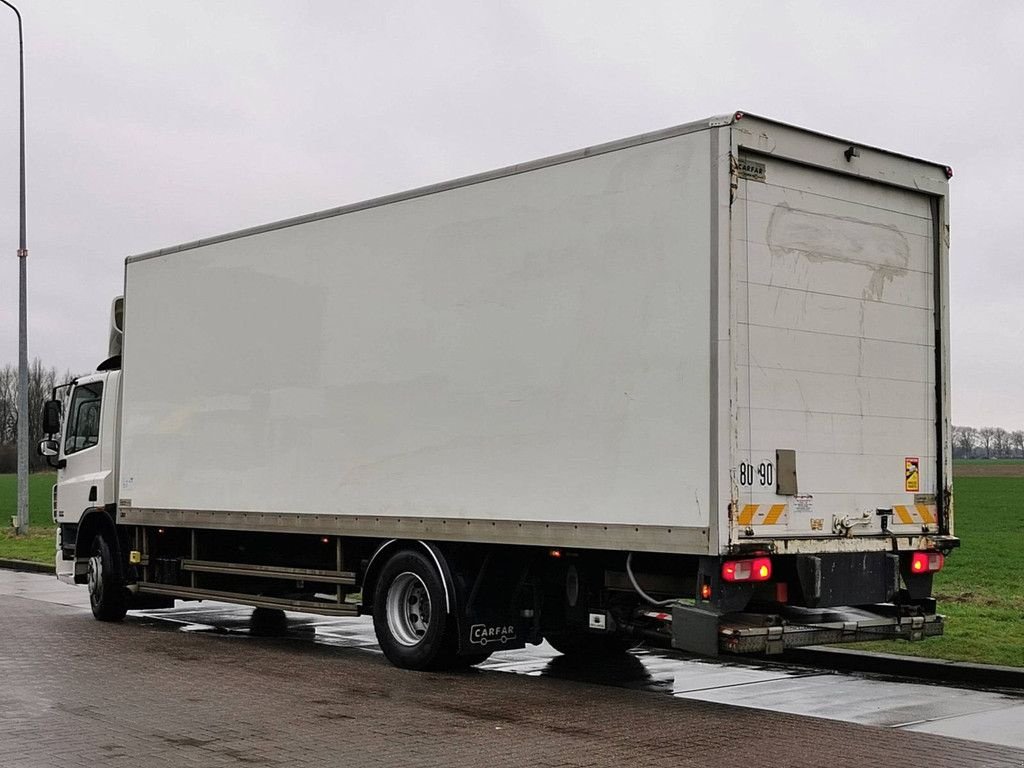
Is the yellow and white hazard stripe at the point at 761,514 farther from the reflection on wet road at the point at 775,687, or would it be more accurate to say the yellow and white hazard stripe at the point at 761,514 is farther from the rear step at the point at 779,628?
the reflection on wet road at the point at 775,687

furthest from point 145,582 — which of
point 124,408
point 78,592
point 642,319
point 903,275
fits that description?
point 903,275

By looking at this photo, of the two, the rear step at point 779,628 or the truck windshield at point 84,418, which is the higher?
the truck windshield at point 84,418

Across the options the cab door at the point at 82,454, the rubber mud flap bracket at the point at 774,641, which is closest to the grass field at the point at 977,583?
the rubber mud flap bracket at the point at 774,641

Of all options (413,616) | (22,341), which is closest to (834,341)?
(413,616)

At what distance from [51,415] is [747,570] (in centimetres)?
973

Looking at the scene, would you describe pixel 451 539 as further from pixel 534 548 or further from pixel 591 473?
pixel 591 473

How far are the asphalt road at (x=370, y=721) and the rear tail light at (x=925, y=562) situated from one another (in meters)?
0.89

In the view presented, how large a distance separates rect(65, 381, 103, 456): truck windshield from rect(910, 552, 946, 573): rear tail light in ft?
30.3

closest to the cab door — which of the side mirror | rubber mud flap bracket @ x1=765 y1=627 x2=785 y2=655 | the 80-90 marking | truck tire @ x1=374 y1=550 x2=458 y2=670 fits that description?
the side mirror

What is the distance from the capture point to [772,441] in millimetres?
8992

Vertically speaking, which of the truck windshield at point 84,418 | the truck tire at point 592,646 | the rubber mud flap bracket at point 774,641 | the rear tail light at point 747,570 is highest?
the truck windshield at point 84,418

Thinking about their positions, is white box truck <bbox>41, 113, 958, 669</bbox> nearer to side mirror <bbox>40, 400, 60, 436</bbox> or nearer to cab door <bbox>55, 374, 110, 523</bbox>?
cab door <bbox>55, 374, 110, 523</bbox>

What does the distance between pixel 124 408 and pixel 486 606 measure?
591 cm

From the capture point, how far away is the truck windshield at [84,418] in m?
15.4
